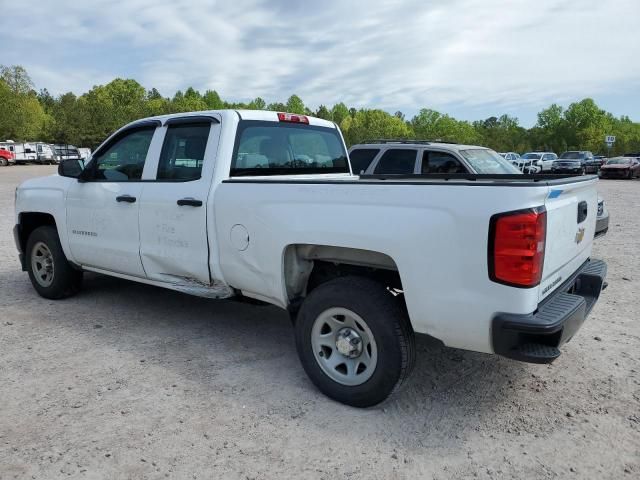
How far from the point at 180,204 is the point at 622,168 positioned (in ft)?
111

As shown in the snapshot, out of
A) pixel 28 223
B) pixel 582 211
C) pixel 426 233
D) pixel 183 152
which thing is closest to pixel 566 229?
pixel 582 211

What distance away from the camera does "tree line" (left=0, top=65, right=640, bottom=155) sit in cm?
6312

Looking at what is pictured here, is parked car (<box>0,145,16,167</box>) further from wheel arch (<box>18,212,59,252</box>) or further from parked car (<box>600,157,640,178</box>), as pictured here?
parked car (<box>600,157,640,178</box>)

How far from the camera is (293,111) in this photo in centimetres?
7944

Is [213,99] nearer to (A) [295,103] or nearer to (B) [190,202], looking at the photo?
(A) [295,103]

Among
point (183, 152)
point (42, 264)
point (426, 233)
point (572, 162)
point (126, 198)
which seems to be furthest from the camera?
point (572, 162)

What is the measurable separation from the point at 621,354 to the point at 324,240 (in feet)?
8.97

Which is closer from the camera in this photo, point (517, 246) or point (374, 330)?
point (517, 246)

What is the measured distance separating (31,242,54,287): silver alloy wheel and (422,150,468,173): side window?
19.1 feet

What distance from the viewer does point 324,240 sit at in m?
3.28

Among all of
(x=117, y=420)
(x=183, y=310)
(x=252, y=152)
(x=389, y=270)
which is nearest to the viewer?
(x=117, y=420)

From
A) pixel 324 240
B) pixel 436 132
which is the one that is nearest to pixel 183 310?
pixel 324 240

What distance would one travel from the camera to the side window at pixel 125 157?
185 inches

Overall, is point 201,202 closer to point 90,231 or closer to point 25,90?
point 90,231
